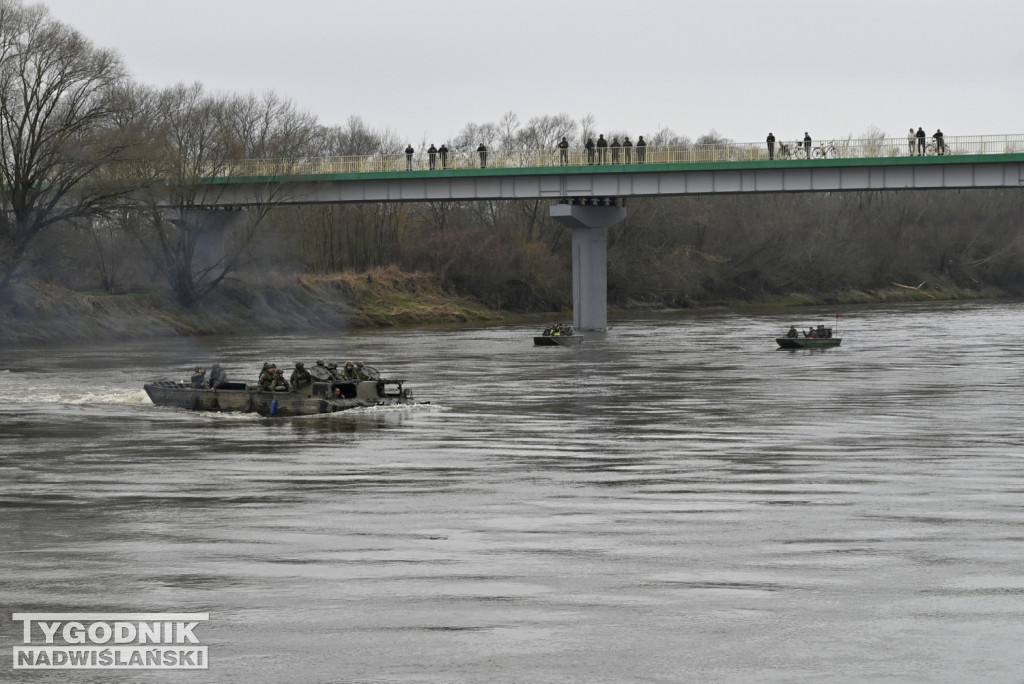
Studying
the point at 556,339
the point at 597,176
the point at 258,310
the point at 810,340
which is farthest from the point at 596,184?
the point at 258,310

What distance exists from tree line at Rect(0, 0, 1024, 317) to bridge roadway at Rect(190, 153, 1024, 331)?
3.10 metres

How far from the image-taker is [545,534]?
20.2m

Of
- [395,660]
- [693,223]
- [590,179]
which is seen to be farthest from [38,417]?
[693,223]

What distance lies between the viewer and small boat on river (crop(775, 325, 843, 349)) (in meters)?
69.1

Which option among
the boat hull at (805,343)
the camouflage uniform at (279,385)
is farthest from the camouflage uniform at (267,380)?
the boat hull at (805,343)

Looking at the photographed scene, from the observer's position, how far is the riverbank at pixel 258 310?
82625 millimetres

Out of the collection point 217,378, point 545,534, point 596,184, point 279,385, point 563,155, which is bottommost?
point 545,534

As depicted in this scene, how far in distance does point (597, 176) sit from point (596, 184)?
548 mm

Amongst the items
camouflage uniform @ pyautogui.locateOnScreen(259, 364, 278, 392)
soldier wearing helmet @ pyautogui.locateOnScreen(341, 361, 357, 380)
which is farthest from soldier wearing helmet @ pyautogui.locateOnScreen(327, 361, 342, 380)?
camouflage uniform @ pyautogui.locateOnScreen(259, 364, 278, 392)

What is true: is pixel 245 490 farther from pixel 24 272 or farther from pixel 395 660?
pixel 24 272

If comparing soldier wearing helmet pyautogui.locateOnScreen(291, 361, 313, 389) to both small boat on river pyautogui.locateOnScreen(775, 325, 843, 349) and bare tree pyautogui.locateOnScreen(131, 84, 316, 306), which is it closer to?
small boat on river pyautogui.locateOnScreen(775, 325, 843, 349)

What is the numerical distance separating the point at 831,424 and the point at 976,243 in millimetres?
122595

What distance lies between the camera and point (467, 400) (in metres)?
44.0

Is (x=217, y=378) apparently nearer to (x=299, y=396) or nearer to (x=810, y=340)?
(x=299, y=396)
